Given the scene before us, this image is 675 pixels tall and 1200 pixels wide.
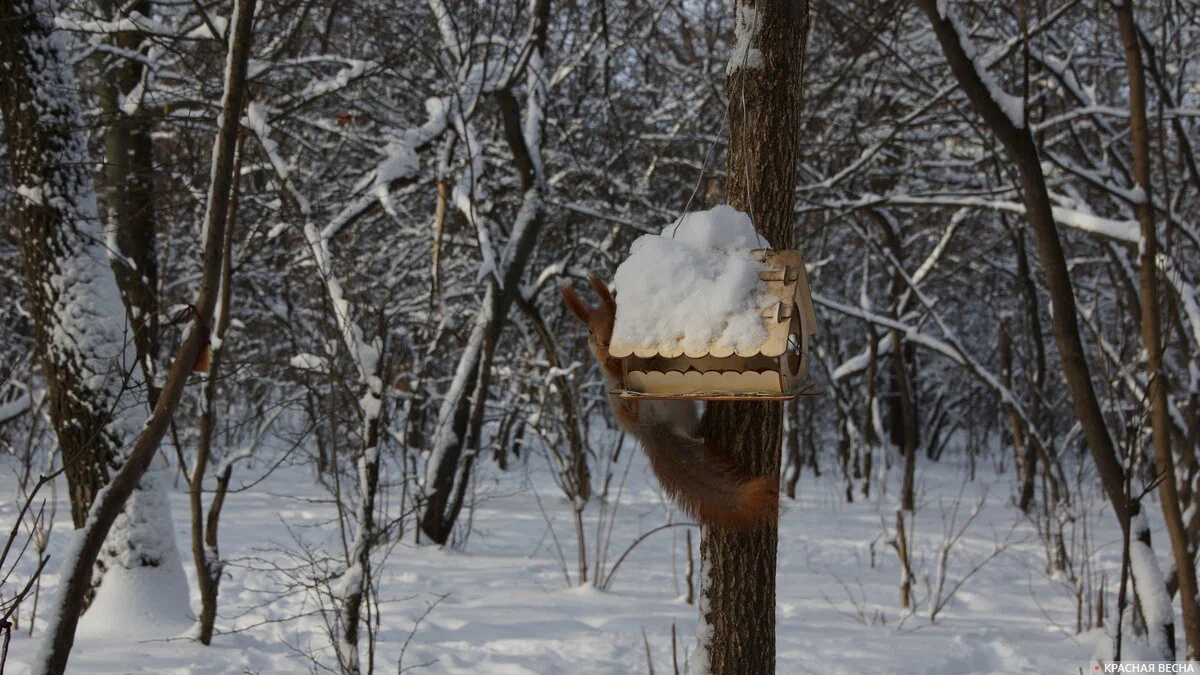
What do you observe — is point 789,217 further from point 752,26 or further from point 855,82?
point 855,82

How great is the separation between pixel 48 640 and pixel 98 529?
32 cm

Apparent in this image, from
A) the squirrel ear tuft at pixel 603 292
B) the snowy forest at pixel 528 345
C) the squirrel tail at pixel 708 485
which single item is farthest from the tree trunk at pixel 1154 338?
the squirrel ear tuft at pixel 603 292

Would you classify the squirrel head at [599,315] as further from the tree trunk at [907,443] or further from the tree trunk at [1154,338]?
the tree trunk at [907,443]

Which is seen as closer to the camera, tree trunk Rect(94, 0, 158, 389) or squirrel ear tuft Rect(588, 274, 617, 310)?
squirrel ear tuft Rect(588, 274, 617, 310)

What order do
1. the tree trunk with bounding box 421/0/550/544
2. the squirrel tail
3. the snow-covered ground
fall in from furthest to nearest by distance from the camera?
the tree trunk with bounding box 421/0/550/544
the snow-covered ground
the squirrel tail

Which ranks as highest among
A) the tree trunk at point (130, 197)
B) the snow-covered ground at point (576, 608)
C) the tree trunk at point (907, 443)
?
the tree trunk at point (130, 197)

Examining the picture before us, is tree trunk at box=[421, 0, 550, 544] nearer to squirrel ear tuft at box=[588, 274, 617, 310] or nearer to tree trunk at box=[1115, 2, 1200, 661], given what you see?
tree trunk at box=[1115, 2, 1200, 661]

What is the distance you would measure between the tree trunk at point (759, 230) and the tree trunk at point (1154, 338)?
2.32 m

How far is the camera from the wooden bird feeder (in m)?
1.92

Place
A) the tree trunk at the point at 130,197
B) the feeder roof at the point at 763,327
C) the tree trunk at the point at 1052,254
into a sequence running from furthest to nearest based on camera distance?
the tree trunk at the point at 130,197 → the tree trunk at the point at 1052,254 → the feeder roof at the point at 763,327

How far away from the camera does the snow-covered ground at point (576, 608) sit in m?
4.34

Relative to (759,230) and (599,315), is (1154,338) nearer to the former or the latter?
(759,230)

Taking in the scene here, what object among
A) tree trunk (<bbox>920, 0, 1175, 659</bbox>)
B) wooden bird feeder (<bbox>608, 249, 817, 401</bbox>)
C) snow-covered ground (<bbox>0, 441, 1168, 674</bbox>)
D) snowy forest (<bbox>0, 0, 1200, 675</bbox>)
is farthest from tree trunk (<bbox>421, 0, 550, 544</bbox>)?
wooden bird feeder (<bbox>608, 249, 817, 401</bbox>)

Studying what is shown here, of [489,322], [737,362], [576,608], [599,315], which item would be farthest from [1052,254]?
[489,322]
